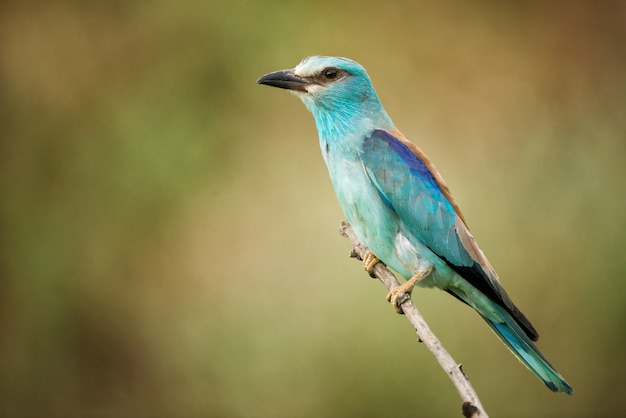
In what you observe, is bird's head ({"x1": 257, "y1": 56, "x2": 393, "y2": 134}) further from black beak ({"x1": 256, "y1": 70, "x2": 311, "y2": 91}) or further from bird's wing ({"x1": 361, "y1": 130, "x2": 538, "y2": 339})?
bird's wing ({"x1": 361, "y1": 130, "x2": 538, "y2": 339})

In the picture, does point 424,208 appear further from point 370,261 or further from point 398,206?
point 370,261

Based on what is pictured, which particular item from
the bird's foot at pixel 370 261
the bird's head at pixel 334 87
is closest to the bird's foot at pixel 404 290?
the bird's foot at pixel 370 261

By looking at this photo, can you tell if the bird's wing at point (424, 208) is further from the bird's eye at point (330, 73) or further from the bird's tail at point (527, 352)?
the bird's eye at point (330, 73)

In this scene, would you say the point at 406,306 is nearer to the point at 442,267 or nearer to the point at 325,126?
the point at 442,267

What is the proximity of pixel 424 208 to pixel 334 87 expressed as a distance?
1.67ft

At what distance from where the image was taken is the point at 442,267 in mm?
2254

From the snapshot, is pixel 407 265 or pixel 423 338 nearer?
pixel 423 338

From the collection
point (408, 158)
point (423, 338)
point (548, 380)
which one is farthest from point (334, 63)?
point (548, 380)

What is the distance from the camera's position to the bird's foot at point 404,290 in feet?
7.20

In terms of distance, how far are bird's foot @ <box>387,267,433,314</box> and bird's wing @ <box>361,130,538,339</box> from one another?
85 millimetres

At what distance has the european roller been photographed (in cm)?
223

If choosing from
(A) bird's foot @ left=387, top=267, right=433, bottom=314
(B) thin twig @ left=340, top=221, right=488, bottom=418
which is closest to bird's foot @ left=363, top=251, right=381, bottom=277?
(B) thin twig @ left=340, top=221, right=488, bottom=418

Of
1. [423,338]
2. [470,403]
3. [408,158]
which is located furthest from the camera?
[408,158]

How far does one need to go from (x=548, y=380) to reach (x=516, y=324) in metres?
0.19
